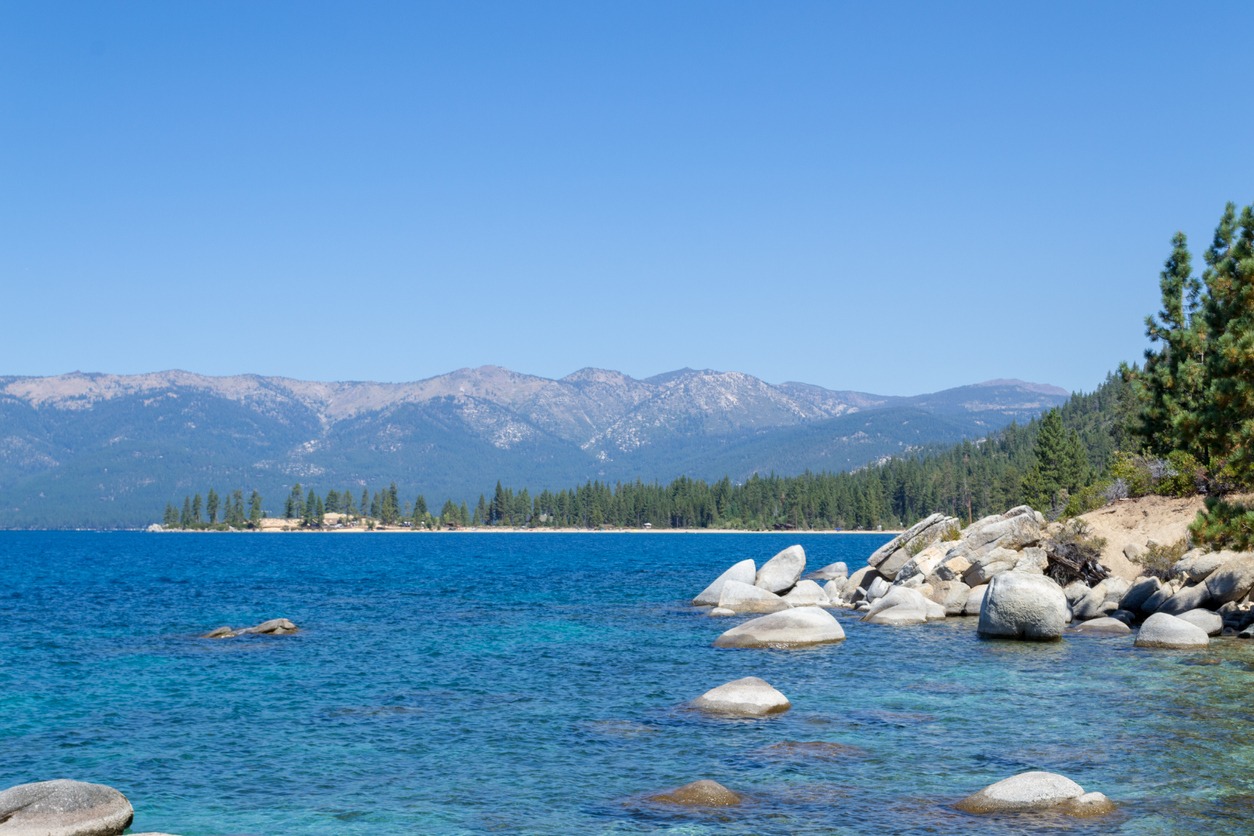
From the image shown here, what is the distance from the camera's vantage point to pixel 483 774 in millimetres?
21047

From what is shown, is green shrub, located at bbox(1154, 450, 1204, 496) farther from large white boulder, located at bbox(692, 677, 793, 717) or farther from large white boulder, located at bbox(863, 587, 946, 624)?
large white boulder, located at bbox(692, 677, 793, 717)

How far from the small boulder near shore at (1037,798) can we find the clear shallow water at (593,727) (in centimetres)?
42

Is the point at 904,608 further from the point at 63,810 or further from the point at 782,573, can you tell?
the point at 63,810

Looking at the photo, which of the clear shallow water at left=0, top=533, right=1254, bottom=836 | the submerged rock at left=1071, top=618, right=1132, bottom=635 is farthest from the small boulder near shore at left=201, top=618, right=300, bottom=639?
the submerged rock at left=1071, top=618, right=1132, bottom=635

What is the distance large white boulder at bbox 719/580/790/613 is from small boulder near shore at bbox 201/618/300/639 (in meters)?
21.0

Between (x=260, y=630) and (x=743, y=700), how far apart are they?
26643mm

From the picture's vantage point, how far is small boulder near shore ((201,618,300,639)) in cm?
A: 4425

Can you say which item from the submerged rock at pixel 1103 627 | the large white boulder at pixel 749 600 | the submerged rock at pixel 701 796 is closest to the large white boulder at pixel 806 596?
the large white boulder at pixel 749 600

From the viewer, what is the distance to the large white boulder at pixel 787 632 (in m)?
39.2

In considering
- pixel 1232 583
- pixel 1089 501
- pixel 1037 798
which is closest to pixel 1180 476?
pixel 1089 501

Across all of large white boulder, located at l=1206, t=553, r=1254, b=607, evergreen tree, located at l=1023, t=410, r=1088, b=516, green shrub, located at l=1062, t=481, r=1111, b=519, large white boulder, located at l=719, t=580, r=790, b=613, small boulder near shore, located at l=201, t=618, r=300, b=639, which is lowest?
small boulder near shore, located at l=201, t=618, r=300, b=639

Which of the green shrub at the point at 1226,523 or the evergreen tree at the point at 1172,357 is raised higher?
the evergreen tree at the point at 1172,357

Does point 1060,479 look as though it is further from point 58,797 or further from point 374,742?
point 58,797

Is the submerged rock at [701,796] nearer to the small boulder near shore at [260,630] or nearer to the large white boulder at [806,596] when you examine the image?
the small boulder near shore at [260,630]
